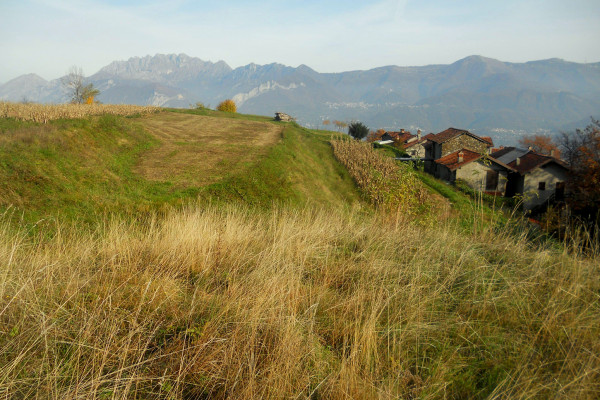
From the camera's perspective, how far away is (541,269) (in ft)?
13.8

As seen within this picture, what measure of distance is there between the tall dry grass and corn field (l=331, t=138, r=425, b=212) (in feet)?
16.0

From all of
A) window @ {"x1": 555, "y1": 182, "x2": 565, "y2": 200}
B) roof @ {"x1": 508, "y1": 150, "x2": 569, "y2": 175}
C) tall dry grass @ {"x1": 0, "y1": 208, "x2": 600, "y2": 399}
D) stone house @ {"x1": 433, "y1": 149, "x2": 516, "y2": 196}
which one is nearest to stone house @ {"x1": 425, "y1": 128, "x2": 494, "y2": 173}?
stone house @ {"x1": 433, "y1": 149, "x2": 516, "y2": 196}

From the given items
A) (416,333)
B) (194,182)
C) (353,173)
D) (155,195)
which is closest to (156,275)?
(416,333)

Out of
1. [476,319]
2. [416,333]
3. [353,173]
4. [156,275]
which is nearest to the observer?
[416,333]

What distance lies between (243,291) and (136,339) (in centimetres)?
111

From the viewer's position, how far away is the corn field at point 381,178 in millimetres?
9398

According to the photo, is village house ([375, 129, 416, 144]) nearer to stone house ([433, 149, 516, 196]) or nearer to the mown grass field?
stone house ([433, 149, 516, 196])

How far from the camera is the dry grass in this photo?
57.7 feet

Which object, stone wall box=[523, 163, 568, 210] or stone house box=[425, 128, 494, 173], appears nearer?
stone wall box=[523, 163, 568, 210]

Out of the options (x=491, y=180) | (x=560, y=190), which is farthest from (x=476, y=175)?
(x=560, y=190)

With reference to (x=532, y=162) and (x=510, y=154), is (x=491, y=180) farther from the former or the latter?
(x=510, y=154)

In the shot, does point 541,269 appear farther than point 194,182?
No

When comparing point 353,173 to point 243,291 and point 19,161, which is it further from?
point 243,291

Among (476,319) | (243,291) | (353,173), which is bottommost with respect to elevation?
(353,173)
